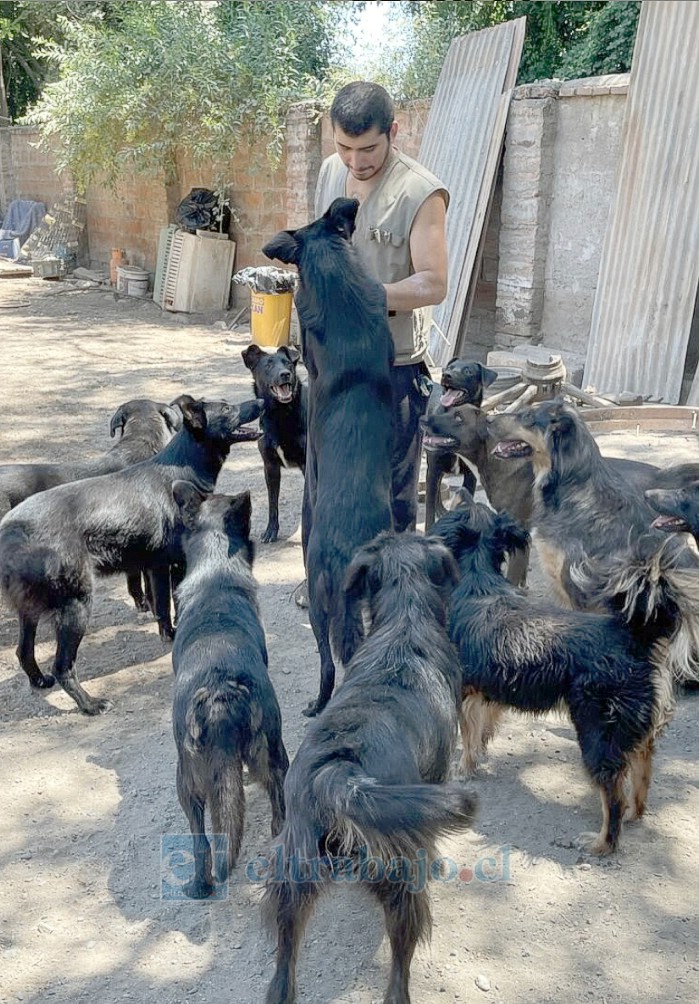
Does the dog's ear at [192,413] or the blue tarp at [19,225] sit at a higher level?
the blue tarp at [19,225]

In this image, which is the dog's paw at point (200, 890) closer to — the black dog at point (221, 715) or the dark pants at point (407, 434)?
the black dog at point (221, 715)

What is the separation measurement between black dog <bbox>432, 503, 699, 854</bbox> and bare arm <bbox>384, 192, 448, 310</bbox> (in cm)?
99

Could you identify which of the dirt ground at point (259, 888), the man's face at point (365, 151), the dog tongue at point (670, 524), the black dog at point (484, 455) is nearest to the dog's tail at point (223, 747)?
the dirt ground at point (259, 888)

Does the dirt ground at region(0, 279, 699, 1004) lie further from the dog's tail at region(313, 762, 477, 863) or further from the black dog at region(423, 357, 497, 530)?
the black dog at region(423, 357, 497, 530)

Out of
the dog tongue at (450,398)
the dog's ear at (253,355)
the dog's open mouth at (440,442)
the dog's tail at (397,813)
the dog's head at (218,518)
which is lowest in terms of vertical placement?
the dog's tail at (397,813)

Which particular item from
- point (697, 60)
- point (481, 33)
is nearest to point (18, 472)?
point (697, 60)

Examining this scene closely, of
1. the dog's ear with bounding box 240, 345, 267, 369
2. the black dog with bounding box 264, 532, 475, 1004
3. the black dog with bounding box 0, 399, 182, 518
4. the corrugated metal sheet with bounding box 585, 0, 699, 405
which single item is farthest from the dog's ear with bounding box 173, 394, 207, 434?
the corrugated metal sheet with bounding box 585, 0, 699, 405

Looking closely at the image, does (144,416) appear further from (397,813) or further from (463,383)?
(397,813)

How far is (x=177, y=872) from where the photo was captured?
3.25m

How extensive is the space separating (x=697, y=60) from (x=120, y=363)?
22.6ft

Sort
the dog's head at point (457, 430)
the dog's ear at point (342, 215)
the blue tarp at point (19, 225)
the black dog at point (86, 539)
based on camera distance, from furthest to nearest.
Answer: the blue tarp at point (19, 225) → the dog's head at point (457, 430) → the black dog at point (86, 539) → the dog's ear at point (342, 215)

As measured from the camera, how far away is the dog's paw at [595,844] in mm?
3260

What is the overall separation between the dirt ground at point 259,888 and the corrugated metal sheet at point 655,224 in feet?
16.8

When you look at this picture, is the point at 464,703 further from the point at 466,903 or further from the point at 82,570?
the point at 82,570
